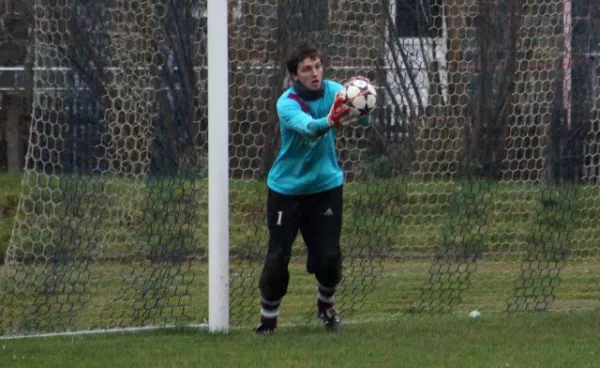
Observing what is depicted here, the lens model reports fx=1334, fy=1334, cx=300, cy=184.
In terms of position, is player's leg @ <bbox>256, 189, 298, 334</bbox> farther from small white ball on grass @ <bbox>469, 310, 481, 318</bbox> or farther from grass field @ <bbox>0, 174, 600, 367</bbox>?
small white ball on grass @ <bbox>469, 310, 481, 318</bbox>

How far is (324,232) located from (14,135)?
11.6 feet

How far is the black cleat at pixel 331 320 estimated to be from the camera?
8.67 metres

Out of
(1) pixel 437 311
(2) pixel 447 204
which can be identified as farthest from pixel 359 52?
(1) pixel 437 311

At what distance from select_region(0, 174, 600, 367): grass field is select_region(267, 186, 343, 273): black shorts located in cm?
57

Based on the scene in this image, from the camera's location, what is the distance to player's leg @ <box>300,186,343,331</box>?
839 cm

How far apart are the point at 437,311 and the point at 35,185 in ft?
10.1

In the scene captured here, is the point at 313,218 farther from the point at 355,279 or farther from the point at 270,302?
the point at 355,279

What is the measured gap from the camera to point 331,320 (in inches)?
342

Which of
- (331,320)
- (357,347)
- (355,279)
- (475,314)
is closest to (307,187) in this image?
(331,320)

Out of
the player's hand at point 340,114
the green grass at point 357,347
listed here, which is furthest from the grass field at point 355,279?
the player's hand at point 340,114

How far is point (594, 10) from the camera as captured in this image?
1012 cm

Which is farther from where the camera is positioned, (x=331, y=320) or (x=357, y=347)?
(x=331, y=320)

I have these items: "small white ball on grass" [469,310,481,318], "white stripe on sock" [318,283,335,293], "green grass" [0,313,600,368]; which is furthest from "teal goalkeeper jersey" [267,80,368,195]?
"small white ball on grass" [469,310,481,318]

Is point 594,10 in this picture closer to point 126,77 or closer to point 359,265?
point 359,265
